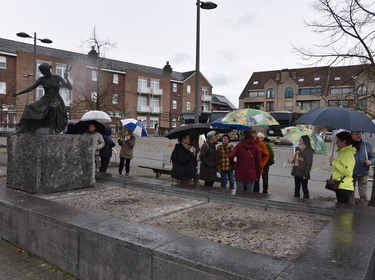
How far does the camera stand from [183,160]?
264 inches

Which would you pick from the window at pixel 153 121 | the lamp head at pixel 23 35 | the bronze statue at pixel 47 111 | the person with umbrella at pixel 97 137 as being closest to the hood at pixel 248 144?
the bronze statue at pixel 47 111

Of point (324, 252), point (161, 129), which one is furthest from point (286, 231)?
point (161, 129)

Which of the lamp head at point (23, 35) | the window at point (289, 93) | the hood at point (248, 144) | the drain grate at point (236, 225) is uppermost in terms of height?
the window at point (289, 93)

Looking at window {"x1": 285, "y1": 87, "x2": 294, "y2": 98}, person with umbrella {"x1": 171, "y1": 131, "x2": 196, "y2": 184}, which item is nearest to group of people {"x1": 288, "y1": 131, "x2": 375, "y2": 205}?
person with umbrella {"x1": 171, "y1": 131, "x2": 196, "y2": 184}

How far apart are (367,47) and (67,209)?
6958 millimetres

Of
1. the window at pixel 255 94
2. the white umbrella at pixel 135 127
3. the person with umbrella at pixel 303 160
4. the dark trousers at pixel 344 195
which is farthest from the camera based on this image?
the window at pixel 255 94

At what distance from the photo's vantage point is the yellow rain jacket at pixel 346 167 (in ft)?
16.7

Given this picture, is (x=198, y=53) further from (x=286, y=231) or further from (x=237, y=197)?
(x=286, y=231)

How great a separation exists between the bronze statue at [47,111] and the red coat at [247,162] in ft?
11.9

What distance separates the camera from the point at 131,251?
10.2 feet

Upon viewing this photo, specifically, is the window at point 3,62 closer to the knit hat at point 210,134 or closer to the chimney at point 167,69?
the chimney at point 167,69

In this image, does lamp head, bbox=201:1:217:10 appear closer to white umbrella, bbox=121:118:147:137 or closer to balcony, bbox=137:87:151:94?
white umbrella, bbox=121:118:147:137

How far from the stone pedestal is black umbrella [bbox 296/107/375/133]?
4.15 meters

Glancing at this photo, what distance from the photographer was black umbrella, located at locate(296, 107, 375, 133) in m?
5.07
